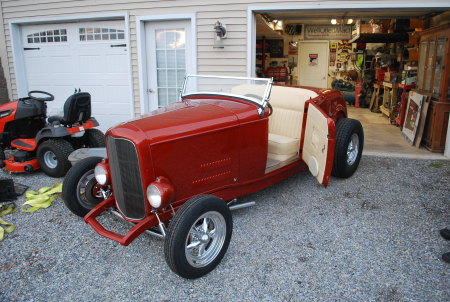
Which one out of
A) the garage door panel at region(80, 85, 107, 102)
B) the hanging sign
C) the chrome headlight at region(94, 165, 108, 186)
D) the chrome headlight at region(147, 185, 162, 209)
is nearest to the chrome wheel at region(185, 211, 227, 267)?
the chrome headlight at region(147, 185, 162, 209)

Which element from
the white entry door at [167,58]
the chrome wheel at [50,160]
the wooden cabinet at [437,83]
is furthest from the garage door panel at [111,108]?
the wooden cabinet at [437,83]

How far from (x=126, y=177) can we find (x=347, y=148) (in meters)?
2.86

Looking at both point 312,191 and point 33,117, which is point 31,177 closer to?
point 33,117

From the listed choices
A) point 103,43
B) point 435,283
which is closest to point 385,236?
point 435,283

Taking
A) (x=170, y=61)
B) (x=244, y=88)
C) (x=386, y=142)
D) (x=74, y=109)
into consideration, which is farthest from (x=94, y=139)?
(x=386, y=142)

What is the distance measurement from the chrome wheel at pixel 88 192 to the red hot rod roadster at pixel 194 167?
0.03ft

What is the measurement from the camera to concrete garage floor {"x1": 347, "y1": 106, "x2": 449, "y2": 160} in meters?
5.91

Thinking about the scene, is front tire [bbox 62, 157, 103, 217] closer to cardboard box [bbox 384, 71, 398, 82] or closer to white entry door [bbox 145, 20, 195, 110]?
white entry door [bbox 145, 20, 195, 110]

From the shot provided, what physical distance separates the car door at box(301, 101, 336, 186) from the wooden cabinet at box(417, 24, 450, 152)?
9.65 ft

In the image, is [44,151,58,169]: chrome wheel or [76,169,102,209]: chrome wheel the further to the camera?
[44,151,58,169]: chrome wheel

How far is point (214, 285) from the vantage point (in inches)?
108

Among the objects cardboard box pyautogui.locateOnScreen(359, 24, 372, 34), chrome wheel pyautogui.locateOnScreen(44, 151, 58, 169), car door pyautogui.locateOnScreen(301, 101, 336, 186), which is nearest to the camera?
car door pyautogui.locateOnScreen(301, 101, 336, 186)

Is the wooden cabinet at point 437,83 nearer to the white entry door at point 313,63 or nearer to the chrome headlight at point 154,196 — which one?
the chrome headlight at point 154,196

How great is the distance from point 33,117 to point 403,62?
825 centimetres
